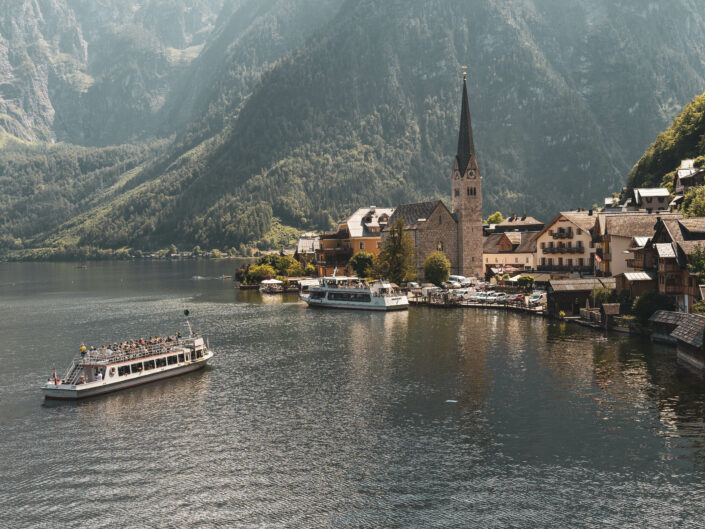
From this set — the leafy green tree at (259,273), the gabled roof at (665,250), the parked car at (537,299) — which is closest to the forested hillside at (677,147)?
the parked car at (537,299)

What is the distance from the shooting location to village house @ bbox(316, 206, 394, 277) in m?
182

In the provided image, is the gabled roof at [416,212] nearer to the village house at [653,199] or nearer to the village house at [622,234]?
the village house at [653,199]

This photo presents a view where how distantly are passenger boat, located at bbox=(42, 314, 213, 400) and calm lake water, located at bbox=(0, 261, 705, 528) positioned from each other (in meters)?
1.98

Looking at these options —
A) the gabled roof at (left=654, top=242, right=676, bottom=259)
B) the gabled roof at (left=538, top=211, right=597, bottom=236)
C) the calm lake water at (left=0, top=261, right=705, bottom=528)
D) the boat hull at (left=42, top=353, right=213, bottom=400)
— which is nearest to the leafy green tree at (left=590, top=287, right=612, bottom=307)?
the calm lake water at (left=0, top=261, right=705, bottom=528)

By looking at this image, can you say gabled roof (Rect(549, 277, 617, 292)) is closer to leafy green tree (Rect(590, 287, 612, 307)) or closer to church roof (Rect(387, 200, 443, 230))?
leafy green tree (Rect(590, 287, 612, 307))

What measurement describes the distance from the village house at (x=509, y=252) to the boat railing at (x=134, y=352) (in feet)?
304

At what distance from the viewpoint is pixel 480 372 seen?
230ft

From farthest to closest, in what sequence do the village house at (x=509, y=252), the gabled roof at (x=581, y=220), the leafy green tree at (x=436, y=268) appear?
the village house at (x=509, y=252) < the leafy green tree at (x=436, y=268) < the gabled roof at (x=581, y=220)

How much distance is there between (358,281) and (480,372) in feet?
260

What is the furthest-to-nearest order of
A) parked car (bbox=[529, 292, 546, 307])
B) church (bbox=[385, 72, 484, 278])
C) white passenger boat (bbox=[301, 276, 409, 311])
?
church (bbox=[385, 72, 484, 278])
white passenger boat (bbox=[301, 276, 409, 311])
parked car (bbox=[529, 292, 546, 307])

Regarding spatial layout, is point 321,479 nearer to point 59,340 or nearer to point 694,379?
point 694,379

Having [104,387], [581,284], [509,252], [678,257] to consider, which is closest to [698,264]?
[678,257]

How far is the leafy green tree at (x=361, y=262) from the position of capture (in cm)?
16812

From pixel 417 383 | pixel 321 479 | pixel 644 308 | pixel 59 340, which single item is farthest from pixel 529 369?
pixel 59 340
